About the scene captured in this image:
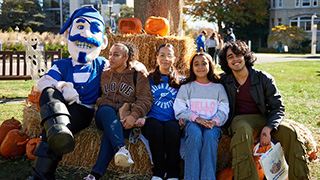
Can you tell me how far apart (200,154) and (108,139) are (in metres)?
0.85

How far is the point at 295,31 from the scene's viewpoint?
33.4m

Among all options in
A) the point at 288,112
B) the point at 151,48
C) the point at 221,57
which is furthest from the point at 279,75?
the point at 221,57

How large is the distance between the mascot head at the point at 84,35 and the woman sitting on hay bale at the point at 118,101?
0.81 feet

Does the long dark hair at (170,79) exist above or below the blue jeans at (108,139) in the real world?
above

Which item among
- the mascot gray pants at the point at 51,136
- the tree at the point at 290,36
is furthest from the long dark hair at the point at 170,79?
the tree at the point at 290,36

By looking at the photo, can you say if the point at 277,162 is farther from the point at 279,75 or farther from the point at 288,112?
the point at 279,75

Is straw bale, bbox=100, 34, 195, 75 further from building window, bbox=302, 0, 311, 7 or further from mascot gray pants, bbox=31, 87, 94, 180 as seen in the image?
building window, bbox=302, 0, 311, 7

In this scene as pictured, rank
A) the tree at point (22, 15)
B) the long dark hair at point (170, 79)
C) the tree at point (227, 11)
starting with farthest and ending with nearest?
the tree at point (22, 15) → the tree at point (227, 11) → the long dark hair at point (170, 79)

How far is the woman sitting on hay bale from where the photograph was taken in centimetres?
297

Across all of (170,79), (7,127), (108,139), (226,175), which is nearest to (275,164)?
(226,175)

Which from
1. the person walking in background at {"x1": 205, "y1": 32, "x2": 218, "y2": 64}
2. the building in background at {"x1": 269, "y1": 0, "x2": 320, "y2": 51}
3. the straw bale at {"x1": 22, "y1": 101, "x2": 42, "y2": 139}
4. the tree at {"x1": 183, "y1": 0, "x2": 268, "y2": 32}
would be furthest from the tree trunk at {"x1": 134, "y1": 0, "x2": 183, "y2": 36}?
the building in background at {"x1": 269, "y1": 0, "x2": 320, "y2": 51}

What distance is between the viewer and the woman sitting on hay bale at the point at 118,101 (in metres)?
2.97

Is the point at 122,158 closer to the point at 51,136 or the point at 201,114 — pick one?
the point at 51,136

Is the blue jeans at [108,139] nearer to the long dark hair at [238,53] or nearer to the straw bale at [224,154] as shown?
the straw bale at [224,154]
